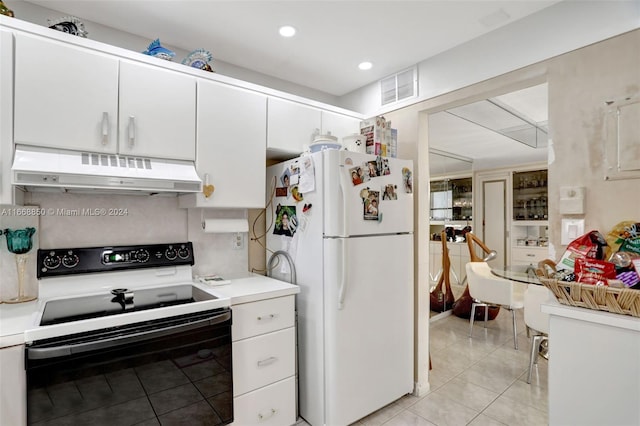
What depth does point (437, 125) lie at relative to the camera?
368 cm

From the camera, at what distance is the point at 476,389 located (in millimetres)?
2545

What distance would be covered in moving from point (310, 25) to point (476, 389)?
296cm

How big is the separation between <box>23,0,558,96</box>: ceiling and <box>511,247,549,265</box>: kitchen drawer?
457 cm

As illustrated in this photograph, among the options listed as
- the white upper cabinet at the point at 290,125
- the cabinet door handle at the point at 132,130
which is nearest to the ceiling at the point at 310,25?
the white upper cabinet at the point at 290,125

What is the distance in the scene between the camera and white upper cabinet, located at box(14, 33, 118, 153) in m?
1.51

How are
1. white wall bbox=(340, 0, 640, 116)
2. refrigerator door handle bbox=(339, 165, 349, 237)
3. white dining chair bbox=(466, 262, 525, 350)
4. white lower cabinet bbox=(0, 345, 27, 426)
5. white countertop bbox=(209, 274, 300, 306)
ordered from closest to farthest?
white lower cabinet bbox=(0, 345, 27, 426)
white wall bbox=(340, 0, 640, 116)
white countertop bbox=(209, 274, 300, 306)
refrigerator door handle bbox=(339, 165, 349, 237)
white dining chair bbox=(466, 262, 525, 350)

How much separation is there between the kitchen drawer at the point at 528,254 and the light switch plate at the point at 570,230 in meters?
4.30

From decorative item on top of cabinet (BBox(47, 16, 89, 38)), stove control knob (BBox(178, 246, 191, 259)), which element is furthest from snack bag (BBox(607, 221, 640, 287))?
decorative item on top of cabinet (BBox(47, 16, 89, 38))

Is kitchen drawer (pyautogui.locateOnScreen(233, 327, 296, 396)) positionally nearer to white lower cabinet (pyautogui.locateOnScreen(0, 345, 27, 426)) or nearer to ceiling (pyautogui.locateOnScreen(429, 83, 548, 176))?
white lower cabinet (pyautogui.locateOnScreen(0, 345, 27, 426))

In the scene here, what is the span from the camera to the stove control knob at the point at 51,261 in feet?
5.78

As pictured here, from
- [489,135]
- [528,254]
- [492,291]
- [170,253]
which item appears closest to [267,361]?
[170,253]

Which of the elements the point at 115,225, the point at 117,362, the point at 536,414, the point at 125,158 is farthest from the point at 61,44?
the point at 536,414

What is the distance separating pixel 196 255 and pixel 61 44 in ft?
4.66

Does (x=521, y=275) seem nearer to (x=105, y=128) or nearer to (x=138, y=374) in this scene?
(x=138, y=374)
